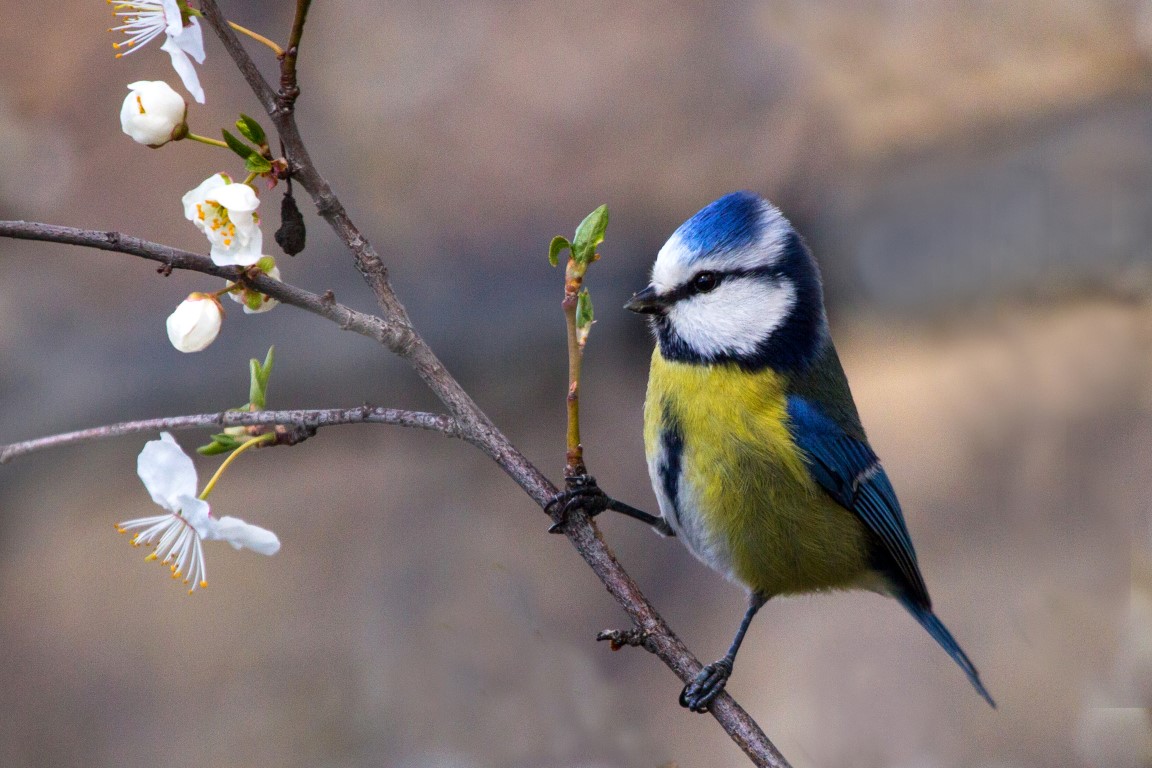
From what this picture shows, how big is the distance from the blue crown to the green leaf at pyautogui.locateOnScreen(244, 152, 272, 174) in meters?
0.43

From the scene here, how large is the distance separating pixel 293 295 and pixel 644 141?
0.80 metres

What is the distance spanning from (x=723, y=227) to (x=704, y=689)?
0.40 meters

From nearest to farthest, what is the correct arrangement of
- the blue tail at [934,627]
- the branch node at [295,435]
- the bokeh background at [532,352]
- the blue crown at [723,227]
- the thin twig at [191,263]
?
the thin twig at [191,263], the branch node at [295,435], the blue crown at [723,227], the blue tail at [934,627], the bokeh background at [532,352]

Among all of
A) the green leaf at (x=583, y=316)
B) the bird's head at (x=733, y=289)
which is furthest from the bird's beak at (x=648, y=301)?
the green leaf at (x=583, y=316)

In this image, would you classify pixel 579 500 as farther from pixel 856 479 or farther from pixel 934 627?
pixel 934 627

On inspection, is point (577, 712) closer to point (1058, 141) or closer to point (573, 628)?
point (573, 628)

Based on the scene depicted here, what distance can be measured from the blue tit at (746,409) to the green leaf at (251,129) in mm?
419

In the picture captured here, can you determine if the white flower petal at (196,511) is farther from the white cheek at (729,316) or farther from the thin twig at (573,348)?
the white cheek at (729,316)

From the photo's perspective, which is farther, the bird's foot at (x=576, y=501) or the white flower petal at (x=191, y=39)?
the bird's foot at (x=576, y=501)

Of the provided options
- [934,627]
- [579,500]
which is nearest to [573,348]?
[579,500]

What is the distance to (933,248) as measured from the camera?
4.49ft

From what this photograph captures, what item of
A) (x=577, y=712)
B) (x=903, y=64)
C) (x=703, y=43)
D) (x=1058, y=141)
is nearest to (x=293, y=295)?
(x=577, y=712)

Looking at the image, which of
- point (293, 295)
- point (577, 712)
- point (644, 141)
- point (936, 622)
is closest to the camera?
point (293, 295)

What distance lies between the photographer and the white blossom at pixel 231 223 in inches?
23.1
